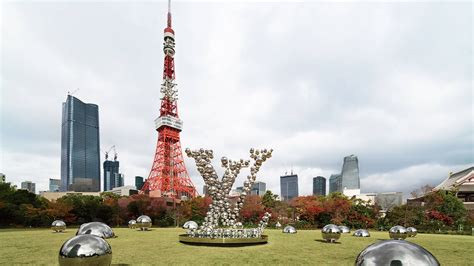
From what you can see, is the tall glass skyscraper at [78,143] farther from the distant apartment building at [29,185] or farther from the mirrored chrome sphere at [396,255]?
the mirrored chrome sphere at [396,255]

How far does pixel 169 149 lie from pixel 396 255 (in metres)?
66.7

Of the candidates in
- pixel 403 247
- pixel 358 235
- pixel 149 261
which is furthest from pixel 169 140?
pixel 403 247

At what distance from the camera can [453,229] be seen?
32.4m

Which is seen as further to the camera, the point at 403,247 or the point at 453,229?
the point at 453,229

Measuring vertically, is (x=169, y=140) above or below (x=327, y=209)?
above

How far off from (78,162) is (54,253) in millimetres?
181256

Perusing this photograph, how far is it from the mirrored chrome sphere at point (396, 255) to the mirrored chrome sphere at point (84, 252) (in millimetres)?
6978

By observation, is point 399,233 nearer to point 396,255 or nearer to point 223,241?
point 223,241

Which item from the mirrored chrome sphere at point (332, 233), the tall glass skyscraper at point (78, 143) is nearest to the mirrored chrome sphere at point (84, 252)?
the mirrored chrome sphere at point (332, 233)

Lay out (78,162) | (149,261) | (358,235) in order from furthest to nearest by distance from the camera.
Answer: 1. (78,162)
2. (358,235)
3. (149,261)

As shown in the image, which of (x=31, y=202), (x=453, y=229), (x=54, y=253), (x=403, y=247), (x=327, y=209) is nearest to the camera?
(x=403, y=247)

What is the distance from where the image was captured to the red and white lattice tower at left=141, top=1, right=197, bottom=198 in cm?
6425

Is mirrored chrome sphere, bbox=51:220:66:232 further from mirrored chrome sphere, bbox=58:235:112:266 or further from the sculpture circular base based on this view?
mirrored chrome sphere, bbox=58:235:112:266

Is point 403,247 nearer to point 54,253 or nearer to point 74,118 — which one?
point 54,253
